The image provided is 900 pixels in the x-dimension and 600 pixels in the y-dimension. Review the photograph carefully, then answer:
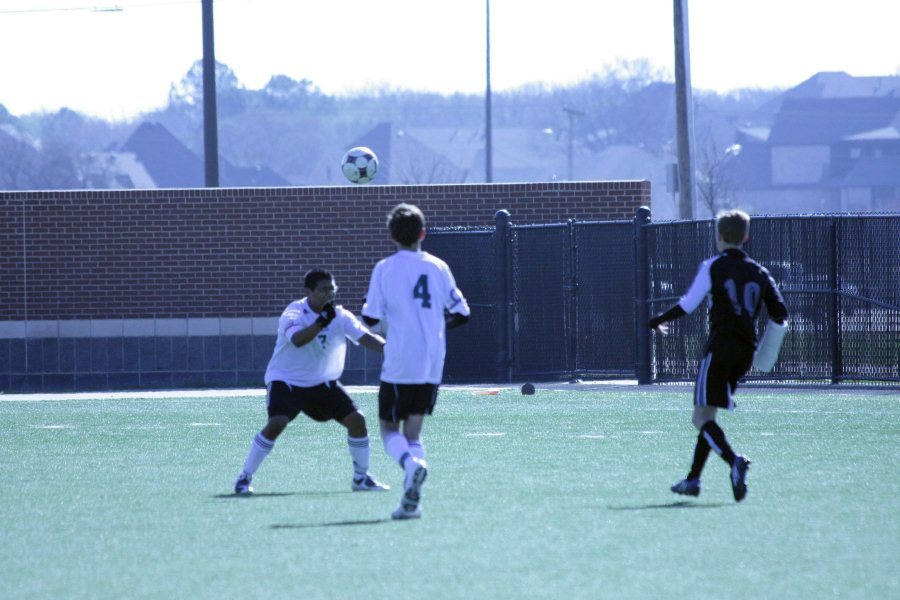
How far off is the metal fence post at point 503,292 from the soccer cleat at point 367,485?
10.8 metres

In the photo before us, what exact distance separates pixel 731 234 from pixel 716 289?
0.34 m

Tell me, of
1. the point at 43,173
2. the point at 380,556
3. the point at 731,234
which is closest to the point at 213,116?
the point at 731,234

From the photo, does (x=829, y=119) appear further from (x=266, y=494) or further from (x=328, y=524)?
(x=328, y=524)

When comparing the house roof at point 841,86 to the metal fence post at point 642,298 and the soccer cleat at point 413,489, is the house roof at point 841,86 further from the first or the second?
the soccer cleat at point 413,489

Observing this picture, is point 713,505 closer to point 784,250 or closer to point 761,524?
point 761,524

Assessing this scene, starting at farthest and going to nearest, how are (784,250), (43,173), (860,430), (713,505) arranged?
(43,173)
(784,250)
(860,430)
(713,505)

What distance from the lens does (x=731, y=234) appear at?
9.56 m

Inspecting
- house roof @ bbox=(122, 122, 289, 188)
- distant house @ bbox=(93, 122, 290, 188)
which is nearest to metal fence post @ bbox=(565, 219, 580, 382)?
distant house @ bbox=(93, 122, 290, 188)

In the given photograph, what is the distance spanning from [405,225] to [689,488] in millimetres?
2276

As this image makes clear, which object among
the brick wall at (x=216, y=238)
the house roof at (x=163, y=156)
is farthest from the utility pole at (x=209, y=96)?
the house roof at (x=163, y=156)

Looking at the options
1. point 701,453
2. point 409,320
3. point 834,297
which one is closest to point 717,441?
point 701,453

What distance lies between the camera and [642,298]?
66.2 feet

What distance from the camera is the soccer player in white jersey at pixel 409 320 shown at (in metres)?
8.85

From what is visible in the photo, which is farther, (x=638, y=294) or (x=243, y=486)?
(x=638, y=294)
